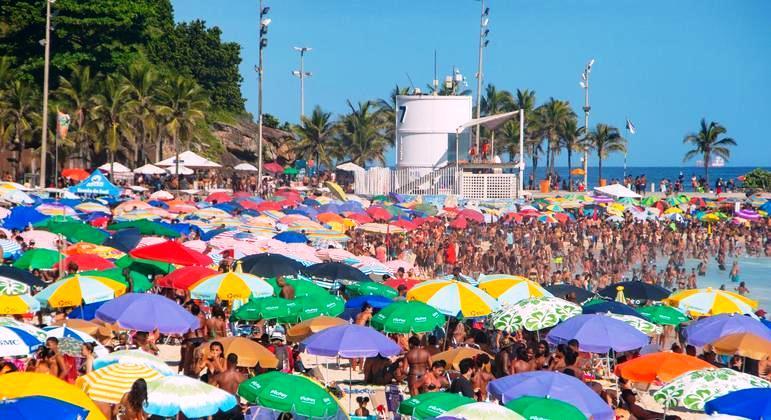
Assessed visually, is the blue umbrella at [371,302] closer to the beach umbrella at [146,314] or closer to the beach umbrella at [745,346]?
the beach umbrella at [146,314]

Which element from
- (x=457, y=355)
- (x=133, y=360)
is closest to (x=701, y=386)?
(x=457, y=355)

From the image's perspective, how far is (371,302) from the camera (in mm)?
18484

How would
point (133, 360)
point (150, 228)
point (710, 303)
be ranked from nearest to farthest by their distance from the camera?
point (133, 360), point (710, 303), point (150, 228)

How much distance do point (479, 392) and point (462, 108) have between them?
133 ft

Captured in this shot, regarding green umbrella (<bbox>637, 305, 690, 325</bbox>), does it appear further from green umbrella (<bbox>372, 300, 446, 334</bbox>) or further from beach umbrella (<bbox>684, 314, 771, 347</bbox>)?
green umbrella (<bbox>372, 300, 446, 334</bbox>)

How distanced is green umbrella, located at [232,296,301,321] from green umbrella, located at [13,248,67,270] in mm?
3985

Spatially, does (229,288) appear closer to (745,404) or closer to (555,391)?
(555,391)

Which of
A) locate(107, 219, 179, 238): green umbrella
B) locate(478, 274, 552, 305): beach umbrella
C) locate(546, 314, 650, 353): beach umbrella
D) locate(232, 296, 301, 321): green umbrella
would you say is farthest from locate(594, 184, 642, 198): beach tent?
locate(232, 296, 301, 321): green umbrella

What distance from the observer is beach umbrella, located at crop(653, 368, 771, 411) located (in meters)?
12.4

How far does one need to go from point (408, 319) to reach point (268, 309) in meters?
1.93

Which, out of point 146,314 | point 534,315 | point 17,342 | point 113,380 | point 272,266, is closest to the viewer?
point 113,380

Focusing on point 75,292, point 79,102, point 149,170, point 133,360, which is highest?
point 79,102

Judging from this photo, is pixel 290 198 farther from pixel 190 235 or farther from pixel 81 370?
pixel 81 370

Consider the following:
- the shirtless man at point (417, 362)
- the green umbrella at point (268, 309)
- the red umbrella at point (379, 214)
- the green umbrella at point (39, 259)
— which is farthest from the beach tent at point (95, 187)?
the shirtless man at point (417, 362)
